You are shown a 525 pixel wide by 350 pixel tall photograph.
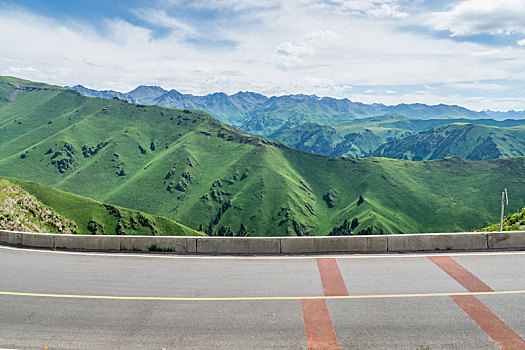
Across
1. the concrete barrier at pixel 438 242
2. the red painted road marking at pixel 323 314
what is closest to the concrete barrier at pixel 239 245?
the red painted road marking at pixel 323 314

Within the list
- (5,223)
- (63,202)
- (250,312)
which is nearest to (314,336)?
(250,312)

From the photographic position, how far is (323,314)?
1115 cm

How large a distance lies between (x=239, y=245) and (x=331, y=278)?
194 inches

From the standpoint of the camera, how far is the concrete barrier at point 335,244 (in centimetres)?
1653

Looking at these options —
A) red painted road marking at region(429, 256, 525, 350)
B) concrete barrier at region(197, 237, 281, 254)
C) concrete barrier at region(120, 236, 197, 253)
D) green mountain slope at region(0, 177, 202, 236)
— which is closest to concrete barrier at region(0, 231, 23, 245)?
concrete barrier at region(120, 236, 197, 253)

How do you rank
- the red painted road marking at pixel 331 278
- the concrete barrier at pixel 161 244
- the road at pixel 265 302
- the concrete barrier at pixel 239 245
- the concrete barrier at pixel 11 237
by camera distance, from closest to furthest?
the road at pixel 265 302, the red painted road marking at pixel 331 278, the concrete barrier at pixel 239 245, the concrete barrier at pixel 161 244, the concrete barrier at pixel 11 237

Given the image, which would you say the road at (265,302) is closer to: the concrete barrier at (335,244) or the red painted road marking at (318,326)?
the red painted road marking at (318,326)

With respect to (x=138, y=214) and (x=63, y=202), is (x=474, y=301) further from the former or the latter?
(x=138, y=214)

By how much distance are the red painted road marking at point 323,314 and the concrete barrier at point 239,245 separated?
2.64 metres

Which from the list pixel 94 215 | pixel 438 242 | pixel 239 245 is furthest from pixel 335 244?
pixel 94 215

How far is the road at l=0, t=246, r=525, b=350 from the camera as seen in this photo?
32.9 feet

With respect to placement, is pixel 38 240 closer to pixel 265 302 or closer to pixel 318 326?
pixel 265 302

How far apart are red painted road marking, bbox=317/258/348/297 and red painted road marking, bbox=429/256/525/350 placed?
147 inches

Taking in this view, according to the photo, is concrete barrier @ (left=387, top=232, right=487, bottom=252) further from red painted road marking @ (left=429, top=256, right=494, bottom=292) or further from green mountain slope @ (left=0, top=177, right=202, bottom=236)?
green mountain slope @ (left=0, top=177, right=202, bottom=236)
